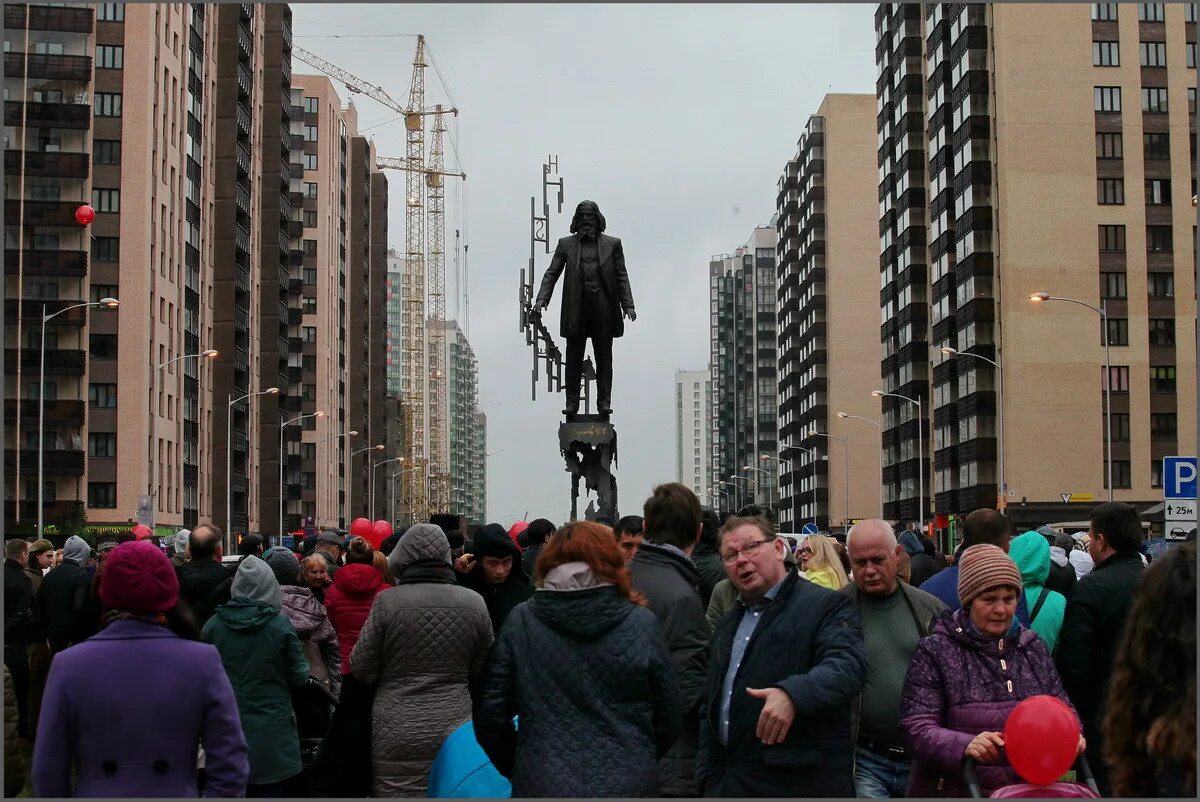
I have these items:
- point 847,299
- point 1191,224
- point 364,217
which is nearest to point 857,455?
point 847,299

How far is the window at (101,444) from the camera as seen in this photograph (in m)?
68.6

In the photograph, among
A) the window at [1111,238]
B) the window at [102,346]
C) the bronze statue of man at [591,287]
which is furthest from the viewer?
the window at [1111,238]

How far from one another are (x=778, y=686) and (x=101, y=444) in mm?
66454

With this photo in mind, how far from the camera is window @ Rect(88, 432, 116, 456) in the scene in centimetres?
6856

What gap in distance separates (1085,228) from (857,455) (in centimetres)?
6247

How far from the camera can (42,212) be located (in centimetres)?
6594

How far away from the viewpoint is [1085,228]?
8150cm

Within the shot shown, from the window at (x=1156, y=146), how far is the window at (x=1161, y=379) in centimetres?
1128

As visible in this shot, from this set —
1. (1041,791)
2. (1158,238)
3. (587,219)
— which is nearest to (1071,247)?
(1158,238)

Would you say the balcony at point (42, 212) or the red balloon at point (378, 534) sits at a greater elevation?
the balcony at point (42, 212)

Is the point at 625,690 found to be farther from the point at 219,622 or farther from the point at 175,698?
the point at 219,622

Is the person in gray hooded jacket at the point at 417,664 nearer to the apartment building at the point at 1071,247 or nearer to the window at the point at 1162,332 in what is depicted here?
the apartment building at the point at 1071,247

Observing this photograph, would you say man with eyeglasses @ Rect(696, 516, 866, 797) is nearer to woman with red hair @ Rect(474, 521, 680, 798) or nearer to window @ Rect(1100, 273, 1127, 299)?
woman with red hair @ Rect(474, 521, 680, 798)

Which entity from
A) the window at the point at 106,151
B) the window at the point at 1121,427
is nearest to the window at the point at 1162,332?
the window at the point at 1121,427
